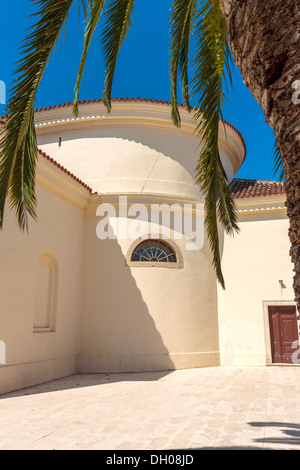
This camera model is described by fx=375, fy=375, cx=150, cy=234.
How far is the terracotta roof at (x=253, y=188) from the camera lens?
562 inches

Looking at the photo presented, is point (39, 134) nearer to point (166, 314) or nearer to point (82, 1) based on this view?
point (166, 314)

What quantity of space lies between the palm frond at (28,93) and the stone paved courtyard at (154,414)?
10.9ft

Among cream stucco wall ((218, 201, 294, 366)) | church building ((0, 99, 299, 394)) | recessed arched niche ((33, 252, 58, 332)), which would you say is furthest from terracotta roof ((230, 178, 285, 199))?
recessed arched niche ((33, 252, 58, 332))

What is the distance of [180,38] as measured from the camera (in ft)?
17.9

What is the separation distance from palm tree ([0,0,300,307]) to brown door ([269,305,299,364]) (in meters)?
8.56

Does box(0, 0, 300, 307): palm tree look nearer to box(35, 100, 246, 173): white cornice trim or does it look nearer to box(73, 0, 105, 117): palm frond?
box(73, 0, 105, 117): palm frond

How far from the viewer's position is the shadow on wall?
1211cm

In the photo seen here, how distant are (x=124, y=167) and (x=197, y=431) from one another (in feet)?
32.7

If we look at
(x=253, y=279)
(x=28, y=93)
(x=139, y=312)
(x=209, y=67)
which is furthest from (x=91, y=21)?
(x=253, y=279)

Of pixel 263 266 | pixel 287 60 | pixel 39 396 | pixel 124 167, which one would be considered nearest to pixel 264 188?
pixel 263 266

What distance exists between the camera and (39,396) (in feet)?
27.1

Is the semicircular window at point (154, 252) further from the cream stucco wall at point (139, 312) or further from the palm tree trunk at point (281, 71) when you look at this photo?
the palm tree trunk at point (281, 71)

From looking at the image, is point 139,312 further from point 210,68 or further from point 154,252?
point 210,68

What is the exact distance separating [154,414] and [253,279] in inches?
329
